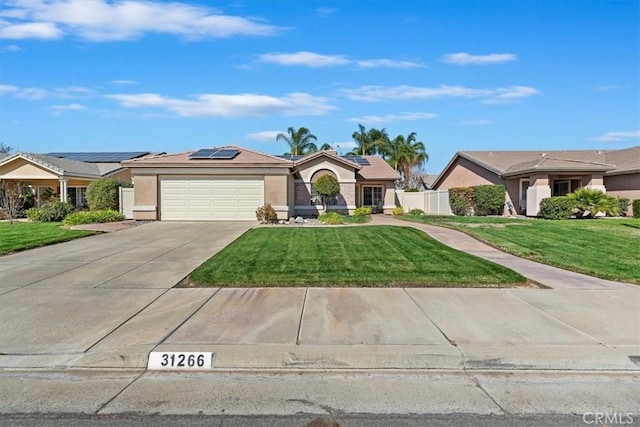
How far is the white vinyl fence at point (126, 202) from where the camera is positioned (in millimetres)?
23672

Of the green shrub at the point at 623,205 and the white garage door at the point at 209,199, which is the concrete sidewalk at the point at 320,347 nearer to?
the white garage door at the point at 209,199

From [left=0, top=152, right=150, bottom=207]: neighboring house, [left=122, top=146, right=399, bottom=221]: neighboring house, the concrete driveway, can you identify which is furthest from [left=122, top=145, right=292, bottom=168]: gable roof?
the concrete driveway

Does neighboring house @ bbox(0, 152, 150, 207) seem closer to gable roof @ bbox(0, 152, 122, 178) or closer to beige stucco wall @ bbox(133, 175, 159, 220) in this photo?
gable roof @ bbox(0, 152, 122, 178)

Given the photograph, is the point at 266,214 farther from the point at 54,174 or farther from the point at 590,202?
the point at 590,202

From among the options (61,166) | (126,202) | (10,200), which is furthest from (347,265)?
(61,166)

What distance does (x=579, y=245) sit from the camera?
12.8 m

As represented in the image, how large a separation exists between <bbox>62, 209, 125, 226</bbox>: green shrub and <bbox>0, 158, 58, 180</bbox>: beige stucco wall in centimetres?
839

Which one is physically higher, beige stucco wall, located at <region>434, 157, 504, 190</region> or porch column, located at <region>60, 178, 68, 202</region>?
beige stucco wall, located at <region>434, 157, 504, 190</region>

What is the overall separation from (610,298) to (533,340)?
9.95ft

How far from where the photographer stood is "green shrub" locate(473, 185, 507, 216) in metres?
27.8

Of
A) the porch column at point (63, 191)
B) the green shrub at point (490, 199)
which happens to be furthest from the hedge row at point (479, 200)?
the porch column at point (63, 191)

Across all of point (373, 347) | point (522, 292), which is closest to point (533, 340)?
point (373, 347)

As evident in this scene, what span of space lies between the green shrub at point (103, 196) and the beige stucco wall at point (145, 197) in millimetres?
2372

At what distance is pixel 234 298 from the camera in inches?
286
